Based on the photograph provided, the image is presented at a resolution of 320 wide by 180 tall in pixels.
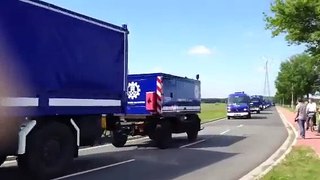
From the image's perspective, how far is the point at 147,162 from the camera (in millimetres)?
13477

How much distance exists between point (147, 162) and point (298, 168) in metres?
4.05

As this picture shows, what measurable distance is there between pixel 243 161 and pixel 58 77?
583 cm

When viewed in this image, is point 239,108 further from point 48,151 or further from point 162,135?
point 48,151

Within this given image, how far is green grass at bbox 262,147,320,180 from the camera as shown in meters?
10.2

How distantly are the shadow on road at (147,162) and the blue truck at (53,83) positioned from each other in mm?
822

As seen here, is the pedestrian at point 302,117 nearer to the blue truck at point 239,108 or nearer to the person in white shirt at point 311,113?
the person in white shirt at point 311,113

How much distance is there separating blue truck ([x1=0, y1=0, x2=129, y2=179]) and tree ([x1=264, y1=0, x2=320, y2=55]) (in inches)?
504

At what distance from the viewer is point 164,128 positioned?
1769 cm

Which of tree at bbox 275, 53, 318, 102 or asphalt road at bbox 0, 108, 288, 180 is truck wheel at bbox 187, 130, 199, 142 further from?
tree at bbox 275, 53, 318, 102

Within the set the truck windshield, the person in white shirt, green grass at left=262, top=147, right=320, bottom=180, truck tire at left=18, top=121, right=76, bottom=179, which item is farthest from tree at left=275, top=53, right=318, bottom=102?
truck tire at left=18, top=121, right=76, bottom=179

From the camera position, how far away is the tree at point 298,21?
75.7 ft

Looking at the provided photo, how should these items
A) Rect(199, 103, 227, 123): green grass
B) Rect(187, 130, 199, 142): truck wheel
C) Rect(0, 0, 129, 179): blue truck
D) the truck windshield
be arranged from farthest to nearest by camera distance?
the truck windshield < Rect(199, 103, 227, 123): green grass < Rect(187, 130, 199, 142): truck wheel < Rect(0, 0, 129, 179): blue truck

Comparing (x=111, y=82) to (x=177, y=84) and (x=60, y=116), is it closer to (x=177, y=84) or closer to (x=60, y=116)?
(x=60, y=116)

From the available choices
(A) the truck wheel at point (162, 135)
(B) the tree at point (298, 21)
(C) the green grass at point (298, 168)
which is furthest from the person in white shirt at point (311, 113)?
(C) the green grass at point (298, 168)
